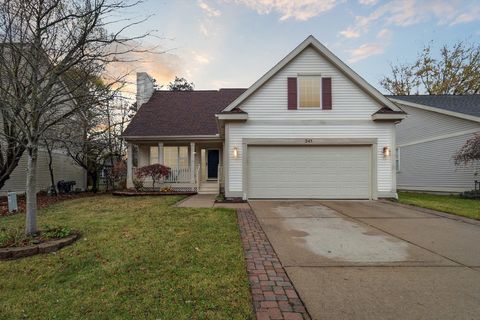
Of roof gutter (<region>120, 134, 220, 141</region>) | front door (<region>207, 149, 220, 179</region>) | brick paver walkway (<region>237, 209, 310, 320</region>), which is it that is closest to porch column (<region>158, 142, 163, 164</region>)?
roof gutter (<region>120, 134, 220, 141</region>)

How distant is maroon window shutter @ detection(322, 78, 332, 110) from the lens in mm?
10906

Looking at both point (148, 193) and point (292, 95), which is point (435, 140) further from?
point (148, 193)

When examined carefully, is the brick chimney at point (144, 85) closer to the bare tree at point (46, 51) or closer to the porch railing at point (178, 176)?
the porch railing at point (178, 176)

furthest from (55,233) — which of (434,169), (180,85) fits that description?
(180,85)

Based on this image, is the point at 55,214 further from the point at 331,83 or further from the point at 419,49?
the point at 419,49

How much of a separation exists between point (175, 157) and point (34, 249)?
442 inches

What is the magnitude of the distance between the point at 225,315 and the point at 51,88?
5.58 metres

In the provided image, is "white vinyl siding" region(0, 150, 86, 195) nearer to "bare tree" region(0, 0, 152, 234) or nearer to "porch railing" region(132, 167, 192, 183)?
"porch railing" region(132, 167, 192, 183)

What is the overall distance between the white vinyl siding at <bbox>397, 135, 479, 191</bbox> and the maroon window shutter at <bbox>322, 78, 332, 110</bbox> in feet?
28.8

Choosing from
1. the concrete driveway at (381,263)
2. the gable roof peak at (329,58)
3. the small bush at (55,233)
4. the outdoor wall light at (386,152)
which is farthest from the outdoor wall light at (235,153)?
the small bush at (55,233)

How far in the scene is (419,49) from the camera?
→ 28203 mm

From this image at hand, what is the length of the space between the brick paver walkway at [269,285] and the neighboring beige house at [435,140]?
14.5 meters

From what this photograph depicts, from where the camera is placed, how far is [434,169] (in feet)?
51.6

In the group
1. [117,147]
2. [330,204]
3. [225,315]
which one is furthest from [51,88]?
[117,147]
